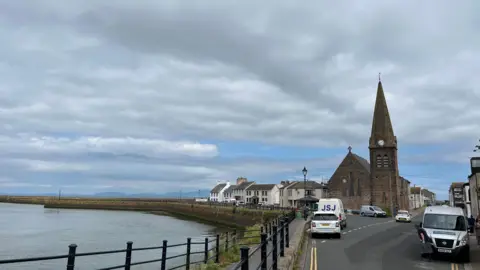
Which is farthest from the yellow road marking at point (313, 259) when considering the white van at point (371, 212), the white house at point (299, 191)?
the white house at point (299, 191)

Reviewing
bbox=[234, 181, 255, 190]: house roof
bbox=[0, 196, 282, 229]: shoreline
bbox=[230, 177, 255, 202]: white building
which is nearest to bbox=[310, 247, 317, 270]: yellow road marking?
bbox=[0, 196, 282, 229]: shoreline

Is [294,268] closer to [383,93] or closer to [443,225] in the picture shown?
[443,225]

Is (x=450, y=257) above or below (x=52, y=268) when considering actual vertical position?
above

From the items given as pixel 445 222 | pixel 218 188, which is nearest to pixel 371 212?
pixel 445 222

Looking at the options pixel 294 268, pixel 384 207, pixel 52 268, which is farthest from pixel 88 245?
pixel 384 207

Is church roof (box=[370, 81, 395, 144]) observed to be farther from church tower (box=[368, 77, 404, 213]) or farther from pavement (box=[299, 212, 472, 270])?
pavement (box=[299, 212, 472, 270])

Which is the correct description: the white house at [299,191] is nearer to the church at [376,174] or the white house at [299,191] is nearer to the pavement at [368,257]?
the church at [376,174]

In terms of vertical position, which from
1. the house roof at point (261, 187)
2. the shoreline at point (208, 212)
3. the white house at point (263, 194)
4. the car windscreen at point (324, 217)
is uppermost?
the house roof at point (261, 187)

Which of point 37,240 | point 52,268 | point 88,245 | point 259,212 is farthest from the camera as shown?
point 259,212

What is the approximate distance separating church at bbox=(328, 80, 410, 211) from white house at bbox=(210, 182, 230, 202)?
188 ft

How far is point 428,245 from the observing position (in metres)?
16.2

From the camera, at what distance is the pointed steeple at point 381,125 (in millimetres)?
A: 73438

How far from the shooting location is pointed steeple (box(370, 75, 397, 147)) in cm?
7344

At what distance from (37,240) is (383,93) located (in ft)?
206
